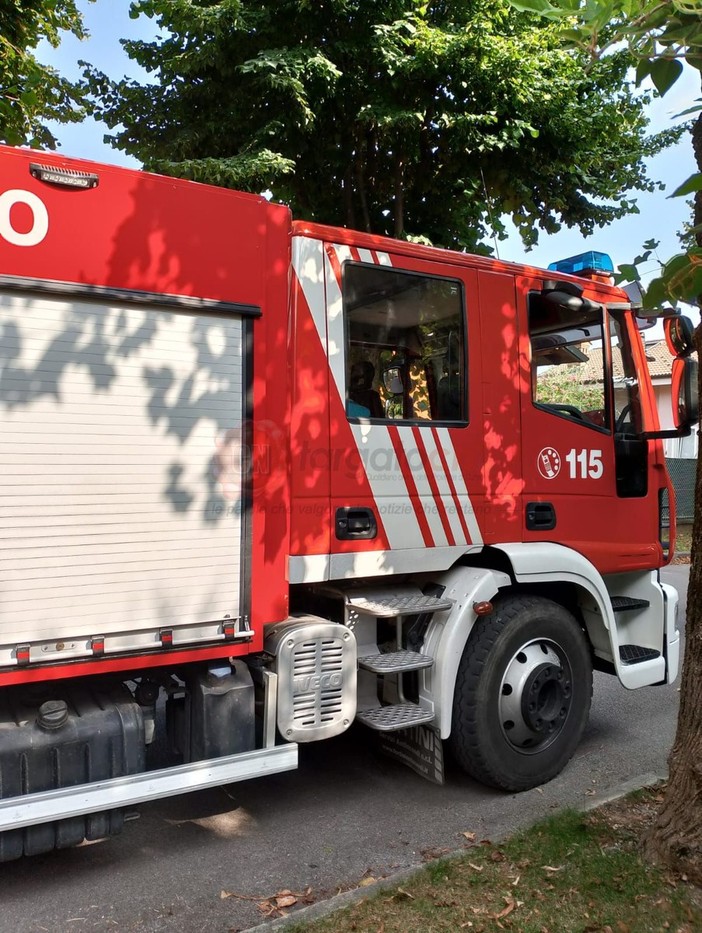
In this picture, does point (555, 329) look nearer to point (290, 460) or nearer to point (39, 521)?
point (290, 460)

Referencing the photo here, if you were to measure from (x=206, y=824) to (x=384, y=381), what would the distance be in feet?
7.97

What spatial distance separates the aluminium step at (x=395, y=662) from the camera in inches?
141

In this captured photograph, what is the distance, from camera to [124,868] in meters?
3.34

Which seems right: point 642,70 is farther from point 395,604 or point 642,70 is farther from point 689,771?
point 689,771

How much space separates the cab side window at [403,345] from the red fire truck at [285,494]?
1 cm

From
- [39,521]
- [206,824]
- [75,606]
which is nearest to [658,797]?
[206,824]

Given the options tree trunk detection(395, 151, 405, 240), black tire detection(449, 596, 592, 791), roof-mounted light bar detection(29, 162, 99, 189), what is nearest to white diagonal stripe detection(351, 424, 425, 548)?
black tire detection(449, 596, 592, 791)

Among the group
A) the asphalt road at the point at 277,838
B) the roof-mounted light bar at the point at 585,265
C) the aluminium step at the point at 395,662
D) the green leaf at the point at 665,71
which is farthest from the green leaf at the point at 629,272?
the asphalt road at the point at 277,838

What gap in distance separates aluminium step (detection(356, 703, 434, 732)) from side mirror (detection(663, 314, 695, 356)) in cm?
242

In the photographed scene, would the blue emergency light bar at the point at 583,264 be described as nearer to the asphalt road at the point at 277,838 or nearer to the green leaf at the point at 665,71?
the green leaf at the point at 665,71

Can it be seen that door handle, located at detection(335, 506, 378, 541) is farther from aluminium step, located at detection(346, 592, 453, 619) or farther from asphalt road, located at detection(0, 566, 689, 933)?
asphalt road, located at detection(0, 566, 689, 933)

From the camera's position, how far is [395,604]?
3734mm

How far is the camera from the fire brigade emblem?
14.0 feet

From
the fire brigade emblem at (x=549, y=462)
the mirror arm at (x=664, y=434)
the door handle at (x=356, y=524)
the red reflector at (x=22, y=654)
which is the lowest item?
the red reflector at (x=22, y=654)
